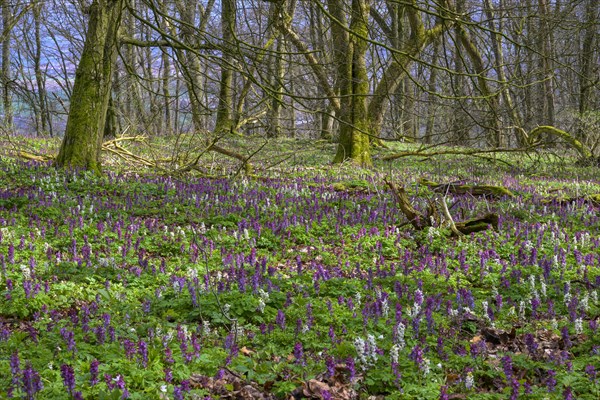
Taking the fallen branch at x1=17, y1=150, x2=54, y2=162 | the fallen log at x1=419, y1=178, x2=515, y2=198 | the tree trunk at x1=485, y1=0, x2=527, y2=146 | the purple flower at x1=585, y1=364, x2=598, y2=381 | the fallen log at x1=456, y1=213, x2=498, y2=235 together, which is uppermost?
the tree trunk at x1=485, y1=0, x2=527, y2=146

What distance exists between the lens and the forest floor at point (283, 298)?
345 cm

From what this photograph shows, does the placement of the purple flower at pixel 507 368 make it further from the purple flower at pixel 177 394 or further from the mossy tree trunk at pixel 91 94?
the mossy tree trunk at pixel 91 94

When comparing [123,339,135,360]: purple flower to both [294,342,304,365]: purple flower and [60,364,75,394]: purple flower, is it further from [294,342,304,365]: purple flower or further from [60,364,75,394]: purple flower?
[294,342,304,365]: purple flower

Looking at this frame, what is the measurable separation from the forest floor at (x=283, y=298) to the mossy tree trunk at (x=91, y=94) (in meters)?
0.84

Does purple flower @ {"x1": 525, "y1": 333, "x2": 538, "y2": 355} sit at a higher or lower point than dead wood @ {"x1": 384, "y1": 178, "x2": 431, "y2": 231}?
lower

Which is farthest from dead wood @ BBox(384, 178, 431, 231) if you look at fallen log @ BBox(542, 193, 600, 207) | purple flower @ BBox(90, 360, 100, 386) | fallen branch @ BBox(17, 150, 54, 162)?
fallen branch @ BBox(17, 150, 54, 162)

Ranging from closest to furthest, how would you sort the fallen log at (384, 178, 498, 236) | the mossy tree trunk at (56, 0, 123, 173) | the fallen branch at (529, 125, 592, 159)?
the fallen log at (384, 178, 498, 236) < the mossy tree trunk at (56, 0, 123, 173) < the fallen branch at (529, 125, 592, 159)

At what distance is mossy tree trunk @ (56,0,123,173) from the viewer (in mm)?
10430

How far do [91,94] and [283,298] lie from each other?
7.50 meters

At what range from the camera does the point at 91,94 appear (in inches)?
413

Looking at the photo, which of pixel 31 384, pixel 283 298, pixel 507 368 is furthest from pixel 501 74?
pixel 31 384

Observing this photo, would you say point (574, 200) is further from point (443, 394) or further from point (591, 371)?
point (443, 394)

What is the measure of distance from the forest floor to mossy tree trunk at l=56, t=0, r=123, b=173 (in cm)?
84

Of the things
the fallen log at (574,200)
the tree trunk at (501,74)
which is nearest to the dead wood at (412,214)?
the tree trunk at (501,74)
